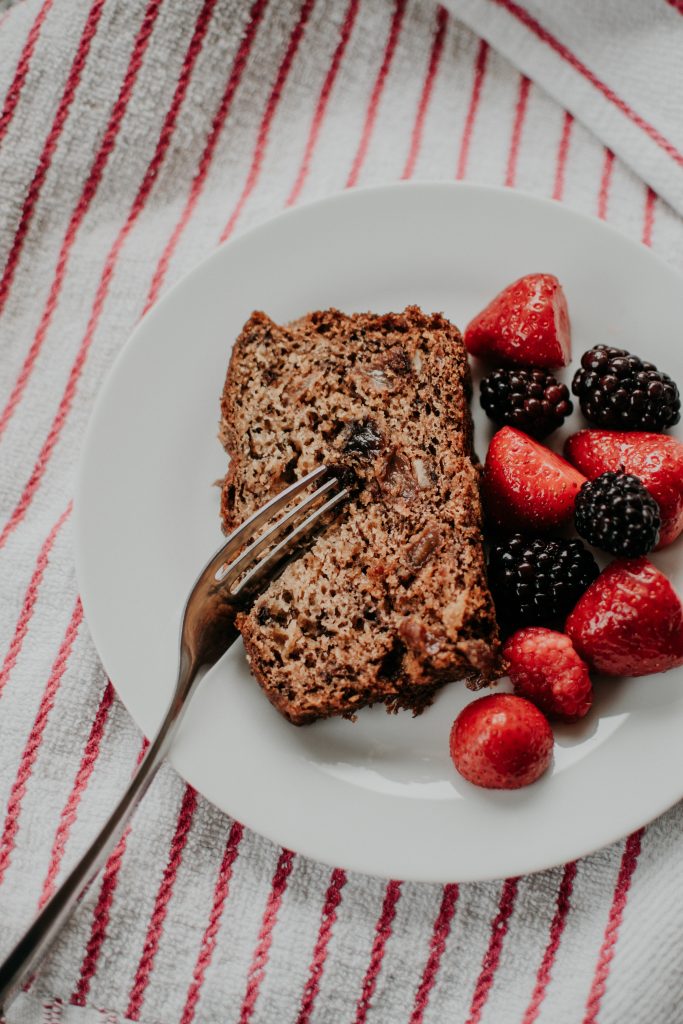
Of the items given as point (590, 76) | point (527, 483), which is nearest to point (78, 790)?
point (527, 483)

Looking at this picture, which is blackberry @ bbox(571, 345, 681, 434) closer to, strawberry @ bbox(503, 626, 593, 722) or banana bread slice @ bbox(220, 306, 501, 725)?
banana bread slice @ bbox(220, 306, 501, 725)

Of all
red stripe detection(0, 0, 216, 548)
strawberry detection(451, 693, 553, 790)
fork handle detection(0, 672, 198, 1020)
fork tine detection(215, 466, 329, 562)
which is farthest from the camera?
red stripe detection(0, 0, 216, 548)

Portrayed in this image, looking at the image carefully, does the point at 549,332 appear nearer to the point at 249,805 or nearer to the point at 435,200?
the point at 435,200

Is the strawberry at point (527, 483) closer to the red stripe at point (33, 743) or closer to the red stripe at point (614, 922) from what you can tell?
the red stripe at point (614, 922)

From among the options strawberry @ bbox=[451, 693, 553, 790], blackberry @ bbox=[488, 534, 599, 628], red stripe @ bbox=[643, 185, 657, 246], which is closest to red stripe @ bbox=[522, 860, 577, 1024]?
strawberry @ bbox=[451, 693, 553, 790]

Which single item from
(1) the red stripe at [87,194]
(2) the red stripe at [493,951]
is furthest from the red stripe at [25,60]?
(2) the red stripe at [493,951]

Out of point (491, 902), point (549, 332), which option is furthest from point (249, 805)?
point (549, 332)
